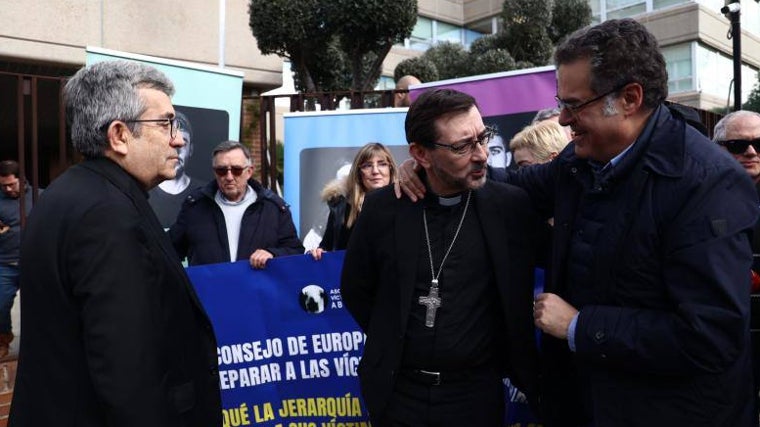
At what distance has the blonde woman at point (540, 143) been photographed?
327cm

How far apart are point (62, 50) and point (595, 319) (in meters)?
8.66

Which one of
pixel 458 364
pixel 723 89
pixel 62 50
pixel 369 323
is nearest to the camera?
pixel 458 364

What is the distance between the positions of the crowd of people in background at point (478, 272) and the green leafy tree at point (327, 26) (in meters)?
5.71

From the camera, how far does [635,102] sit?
5.54 feet

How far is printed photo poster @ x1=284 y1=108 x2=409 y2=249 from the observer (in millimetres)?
5770

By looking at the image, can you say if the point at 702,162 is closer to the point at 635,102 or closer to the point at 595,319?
the point at 635,102

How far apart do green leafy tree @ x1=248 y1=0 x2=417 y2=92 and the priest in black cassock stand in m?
5.68

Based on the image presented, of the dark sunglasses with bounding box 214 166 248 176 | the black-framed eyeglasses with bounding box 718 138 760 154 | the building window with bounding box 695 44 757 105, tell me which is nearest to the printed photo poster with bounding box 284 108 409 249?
the dark sunglasses with bounding box 214 166 248 176

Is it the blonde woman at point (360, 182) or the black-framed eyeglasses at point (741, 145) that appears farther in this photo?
the blonde woman at point (360, 182)

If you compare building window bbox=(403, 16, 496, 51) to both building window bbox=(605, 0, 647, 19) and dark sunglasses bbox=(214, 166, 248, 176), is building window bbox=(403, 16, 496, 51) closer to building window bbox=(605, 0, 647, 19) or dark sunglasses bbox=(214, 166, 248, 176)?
building window bbox=(605, 0, 647, 19)

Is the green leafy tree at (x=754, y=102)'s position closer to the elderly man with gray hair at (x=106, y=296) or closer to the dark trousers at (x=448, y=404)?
the dark trousers at (x=448, y=404)

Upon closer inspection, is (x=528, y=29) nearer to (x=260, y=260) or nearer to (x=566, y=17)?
(x=566, y=17)

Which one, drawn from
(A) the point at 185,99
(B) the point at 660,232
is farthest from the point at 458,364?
(A) the point at 185,99

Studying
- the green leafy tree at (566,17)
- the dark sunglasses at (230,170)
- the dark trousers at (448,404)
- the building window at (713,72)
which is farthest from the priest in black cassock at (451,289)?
the building window at (713,72)
